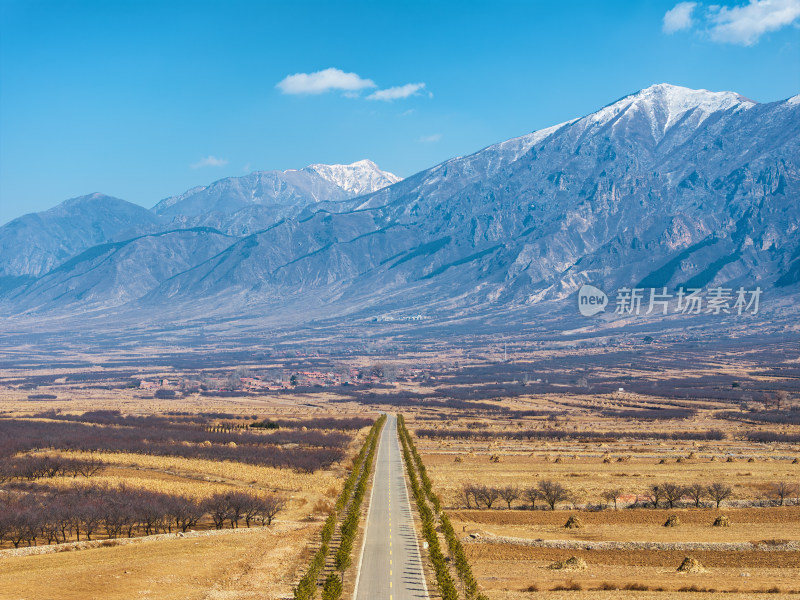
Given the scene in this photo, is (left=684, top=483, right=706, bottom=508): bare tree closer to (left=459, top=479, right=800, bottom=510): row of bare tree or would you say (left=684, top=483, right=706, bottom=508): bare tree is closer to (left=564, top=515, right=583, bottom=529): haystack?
(left=459, top=479, right=800, bottom=510): row of bare tree

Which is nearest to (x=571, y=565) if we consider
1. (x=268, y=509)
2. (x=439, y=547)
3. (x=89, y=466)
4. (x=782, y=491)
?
(x=439, y=547)

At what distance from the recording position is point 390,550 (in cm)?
4466

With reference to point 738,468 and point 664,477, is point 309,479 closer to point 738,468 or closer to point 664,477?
point 664,477

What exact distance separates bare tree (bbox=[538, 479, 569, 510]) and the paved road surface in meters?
10.7

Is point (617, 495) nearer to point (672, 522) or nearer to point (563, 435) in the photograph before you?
point (672, 522)

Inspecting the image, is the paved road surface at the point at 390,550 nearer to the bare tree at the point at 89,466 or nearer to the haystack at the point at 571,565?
the haystack at the point at 571,565

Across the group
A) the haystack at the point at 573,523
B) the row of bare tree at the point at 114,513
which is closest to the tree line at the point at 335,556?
the row of bare tree at the point at 114,513

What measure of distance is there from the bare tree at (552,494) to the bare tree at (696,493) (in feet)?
30.9

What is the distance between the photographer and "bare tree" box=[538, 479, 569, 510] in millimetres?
61781

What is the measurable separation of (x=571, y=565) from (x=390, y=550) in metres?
9.73

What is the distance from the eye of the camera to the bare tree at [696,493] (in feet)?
202

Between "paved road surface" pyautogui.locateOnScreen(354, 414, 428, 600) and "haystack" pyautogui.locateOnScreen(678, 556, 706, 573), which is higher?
"paved road surface" pyautogui.locateOnScreen(354, 414, 428, 600)

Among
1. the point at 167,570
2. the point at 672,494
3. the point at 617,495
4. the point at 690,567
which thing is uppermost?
the point at 167,570

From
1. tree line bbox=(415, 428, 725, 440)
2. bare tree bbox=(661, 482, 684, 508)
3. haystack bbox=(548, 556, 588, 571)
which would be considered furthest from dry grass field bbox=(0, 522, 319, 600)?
tree line bbox=(415, 428, 725, 440)
